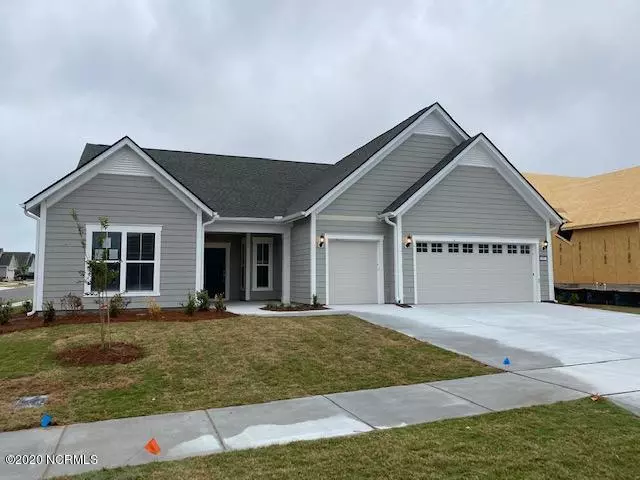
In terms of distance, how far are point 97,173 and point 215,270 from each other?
657 centimetres

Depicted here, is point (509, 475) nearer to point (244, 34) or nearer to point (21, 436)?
point (21, 436)

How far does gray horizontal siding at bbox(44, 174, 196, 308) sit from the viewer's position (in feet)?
44.2

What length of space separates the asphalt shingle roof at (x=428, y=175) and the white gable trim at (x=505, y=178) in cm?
15

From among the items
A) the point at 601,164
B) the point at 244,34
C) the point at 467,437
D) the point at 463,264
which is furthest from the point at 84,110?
the point at 601,164

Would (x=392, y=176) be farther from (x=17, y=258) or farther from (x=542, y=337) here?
(x=17, y=258)

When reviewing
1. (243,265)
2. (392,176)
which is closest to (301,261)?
(243,265)

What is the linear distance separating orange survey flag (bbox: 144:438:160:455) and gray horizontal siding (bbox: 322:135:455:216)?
37.5 feet

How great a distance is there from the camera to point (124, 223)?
1403 cm

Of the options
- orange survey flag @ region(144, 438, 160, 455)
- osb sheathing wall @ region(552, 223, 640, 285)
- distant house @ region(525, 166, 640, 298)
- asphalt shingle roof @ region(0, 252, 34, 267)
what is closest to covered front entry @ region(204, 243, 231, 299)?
distant house @ region(525, 166, 640, 298)

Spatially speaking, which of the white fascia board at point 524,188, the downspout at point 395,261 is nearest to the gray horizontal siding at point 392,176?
the downspout at point 395,261

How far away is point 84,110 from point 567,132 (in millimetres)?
27428

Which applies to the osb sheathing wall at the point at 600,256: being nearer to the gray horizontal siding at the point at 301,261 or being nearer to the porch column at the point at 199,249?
the gray horizontal siding at the point at 301,261

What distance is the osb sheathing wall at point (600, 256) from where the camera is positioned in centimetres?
1970

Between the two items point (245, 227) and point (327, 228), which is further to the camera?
point (245, 227)
